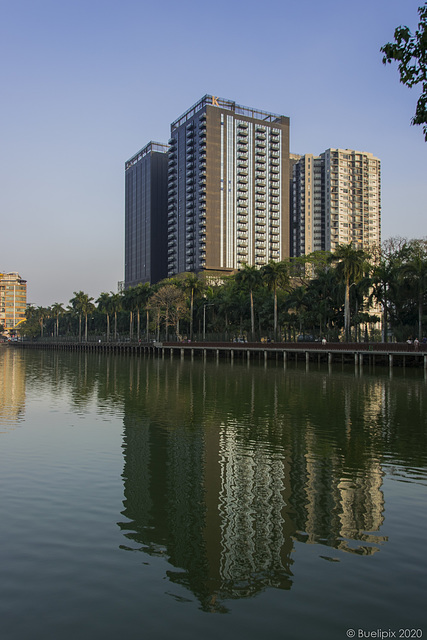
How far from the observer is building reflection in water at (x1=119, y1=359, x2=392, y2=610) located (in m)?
10.3

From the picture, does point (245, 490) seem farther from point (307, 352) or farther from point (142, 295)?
point (142, 295)

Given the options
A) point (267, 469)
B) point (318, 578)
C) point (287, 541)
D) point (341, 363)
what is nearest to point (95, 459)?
point (267, 469)

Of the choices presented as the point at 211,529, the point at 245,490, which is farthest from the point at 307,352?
the point at 211,529

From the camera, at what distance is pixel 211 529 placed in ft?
38.8

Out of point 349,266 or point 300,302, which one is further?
point 300,302

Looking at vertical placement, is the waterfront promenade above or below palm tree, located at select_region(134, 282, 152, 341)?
below

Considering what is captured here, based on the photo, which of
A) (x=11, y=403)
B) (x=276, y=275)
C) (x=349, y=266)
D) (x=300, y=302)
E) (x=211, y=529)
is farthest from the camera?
(x=300, y=302)

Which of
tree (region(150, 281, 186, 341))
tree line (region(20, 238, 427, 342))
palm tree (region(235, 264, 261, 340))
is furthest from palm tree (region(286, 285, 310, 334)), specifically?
tree (region(150, 281, 186, 341))

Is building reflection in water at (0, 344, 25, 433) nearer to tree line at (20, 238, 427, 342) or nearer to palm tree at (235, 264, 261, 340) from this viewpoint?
tree line at (20, 238, 427, 342)

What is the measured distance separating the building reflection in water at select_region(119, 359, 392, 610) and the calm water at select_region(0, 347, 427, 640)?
0.18 ft

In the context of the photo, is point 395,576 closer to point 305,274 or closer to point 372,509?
point 372,509

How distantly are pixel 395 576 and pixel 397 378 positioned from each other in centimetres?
4654

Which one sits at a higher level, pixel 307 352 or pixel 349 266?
pixel 349 266

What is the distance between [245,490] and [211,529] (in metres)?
2.94
